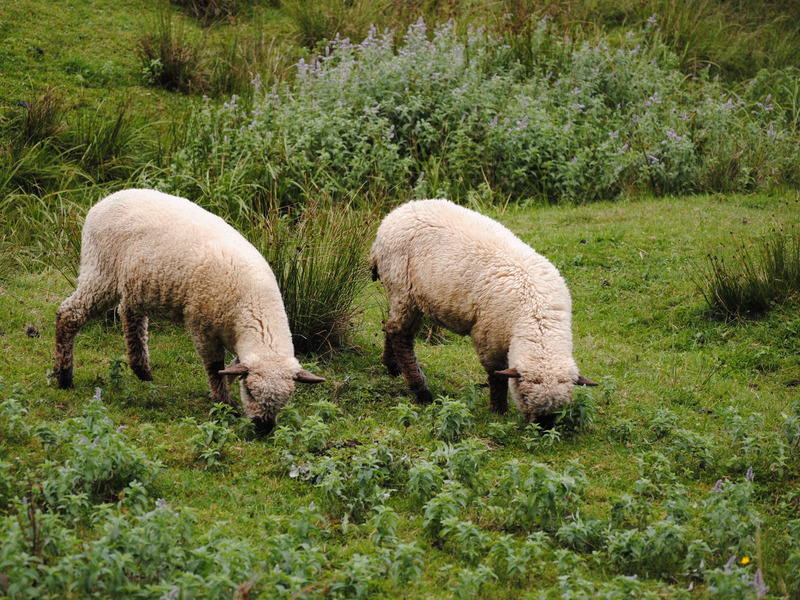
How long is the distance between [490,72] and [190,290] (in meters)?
9.30

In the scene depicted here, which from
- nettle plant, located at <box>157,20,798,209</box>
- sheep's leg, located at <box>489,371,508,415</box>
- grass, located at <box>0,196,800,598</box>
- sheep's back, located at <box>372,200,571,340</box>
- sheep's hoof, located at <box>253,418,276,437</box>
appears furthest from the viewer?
nettle plant, located at <box>157,20,798,209</box>

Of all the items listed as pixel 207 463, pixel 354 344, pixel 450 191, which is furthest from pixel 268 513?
pixel 450 191

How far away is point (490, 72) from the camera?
532 inches

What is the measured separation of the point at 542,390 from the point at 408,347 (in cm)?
159

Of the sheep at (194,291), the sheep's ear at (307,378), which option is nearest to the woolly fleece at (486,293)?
the sheep at (194,291)

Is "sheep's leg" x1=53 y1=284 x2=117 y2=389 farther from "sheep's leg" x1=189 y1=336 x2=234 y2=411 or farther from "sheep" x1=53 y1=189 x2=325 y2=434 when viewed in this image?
"sheep's leg" x1=189 y1=336 x2=234 y2=411

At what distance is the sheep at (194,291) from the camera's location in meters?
5.58

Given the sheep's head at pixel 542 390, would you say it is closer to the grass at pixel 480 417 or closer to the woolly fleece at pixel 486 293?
the woolly fleece at pixel 486 293

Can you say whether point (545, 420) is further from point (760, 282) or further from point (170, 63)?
point (170, 63)

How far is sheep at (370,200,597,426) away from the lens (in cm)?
582

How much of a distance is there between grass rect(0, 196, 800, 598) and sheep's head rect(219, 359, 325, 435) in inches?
5.5

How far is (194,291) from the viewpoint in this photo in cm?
581

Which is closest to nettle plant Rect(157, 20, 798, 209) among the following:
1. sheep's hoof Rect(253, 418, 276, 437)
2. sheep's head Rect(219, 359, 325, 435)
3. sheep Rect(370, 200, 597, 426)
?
sheep Rect(370, 200, 597, 426)

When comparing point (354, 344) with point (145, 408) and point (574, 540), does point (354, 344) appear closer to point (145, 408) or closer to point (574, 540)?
point (145, 408)
